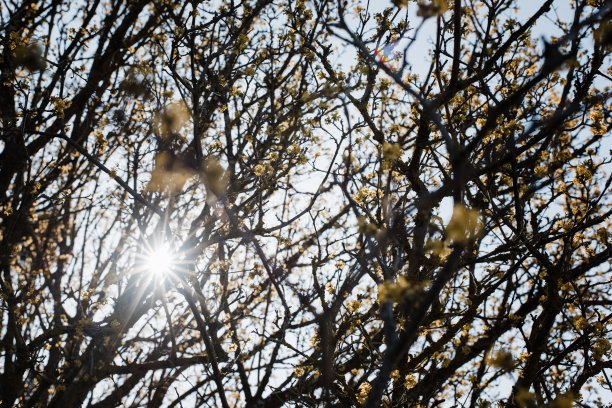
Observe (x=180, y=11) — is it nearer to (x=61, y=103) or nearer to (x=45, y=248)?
(x=61, y=103)

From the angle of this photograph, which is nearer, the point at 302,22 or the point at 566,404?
the point at 566,404

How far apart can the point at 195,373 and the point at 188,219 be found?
3.04 m

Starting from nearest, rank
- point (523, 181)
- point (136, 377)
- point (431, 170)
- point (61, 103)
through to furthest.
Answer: point (61, 103) → point (523, 181) → point (431, 170) → point (136, 377)

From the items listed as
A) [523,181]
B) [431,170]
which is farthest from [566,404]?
[431,170]

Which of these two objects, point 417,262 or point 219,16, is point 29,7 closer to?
point 219,16

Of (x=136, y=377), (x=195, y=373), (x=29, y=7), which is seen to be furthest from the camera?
(x=195, y=373)

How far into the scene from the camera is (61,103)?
536 cm

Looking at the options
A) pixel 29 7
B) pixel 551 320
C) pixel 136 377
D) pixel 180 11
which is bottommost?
pixel 551 320

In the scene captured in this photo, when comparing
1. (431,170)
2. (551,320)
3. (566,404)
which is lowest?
(566,404)

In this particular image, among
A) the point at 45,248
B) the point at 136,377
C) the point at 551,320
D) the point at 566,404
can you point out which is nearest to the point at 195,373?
the point at 136,377

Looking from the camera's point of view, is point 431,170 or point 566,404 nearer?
point 566,404

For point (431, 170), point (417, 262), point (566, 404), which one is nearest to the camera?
point (566, 404)

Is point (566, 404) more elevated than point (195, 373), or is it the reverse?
point (195, 373)

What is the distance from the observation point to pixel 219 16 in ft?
17.8
